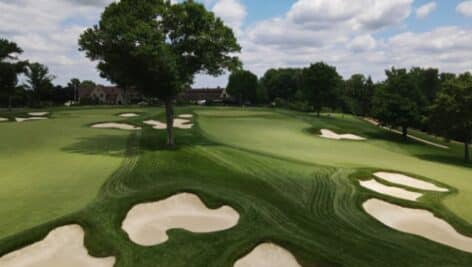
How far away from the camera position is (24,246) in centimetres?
930

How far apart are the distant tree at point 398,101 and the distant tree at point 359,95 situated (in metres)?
40.9

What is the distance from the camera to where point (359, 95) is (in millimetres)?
92062

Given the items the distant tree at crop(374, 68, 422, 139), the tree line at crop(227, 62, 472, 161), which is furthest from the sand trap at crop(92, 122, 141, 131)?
the distant tree at crop(374, 68, 422, 139)

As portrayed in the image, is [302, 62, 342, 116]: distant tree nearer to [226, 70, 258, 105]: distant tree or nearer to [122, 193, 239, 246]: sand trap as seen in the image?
[122, 193, 239, 246]: sand trap

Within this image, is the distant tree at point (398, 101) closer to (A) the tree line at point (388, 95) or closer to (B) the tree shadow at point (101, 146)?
(A) the tree line at point (388, 95)

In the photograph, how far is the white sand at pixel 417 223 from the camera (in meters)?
11.2

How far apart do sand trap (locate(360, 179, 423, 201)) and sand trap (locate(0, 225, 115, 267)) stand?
12.7 meters

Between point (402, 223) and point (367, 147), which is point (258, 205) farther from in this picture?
point (367, 147)

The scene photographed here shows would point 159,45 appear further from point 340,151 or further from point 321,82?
point 321,82

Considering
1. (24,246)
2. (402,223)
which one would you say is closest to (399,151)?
(402,223)

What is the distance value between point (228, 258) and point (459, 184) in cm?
1582

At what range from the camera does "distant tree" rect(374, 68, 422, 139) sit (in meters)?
42.4

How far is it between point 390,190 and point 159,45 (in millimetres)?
15261

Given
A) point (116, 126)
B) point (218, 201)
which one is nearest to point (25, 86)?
point (116, 126)
